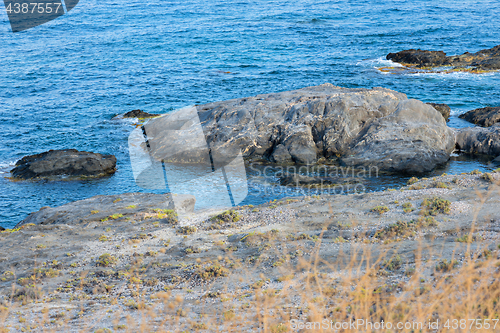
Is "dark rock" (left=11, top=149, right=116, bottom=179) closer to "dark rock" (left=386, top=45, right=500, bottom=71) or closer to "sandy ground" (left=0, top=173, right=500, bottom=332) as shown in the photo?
"sandy ground" (left=0, top=173, right=500, bottom=332)

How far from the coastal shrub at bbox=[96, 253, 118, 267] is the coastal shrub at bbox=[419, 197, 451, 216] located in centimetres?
1085

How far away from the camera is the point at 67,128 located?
34281 millimetres

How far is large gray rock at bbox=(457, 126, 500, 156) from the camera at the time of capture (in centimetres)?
2570

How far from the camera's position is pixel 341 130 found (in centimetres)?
2616

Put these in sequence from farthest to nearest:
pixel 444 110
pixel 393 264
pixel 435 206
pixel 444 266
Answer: pixel 444 110
pixel 435 206
pixel 393 264
pixel 444 266

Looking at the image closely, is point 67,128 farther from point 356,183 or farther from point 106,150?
point 356,183


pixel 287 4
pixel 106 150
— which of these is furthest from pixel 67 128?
pixel 287 4

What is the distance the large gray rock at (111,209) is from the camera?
17812mm

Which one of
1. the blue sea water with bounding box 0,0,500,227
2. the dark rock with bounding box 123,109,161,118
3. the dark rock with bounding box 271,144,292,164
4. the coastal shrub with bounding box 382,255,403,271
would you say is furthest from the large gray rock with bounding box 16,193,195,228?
the dark rock with bounding box 123,109,161,118

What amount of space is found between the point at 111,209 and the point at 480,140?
2310 centimetres

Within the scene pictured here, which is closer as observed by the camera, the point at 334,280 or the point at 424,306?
the point at 424,306

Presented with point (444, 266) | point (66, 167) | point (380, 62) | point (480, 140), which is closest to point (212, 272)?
point (444, 266)

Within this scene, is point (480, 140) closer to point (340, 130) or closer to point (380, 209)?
point (340, 130)

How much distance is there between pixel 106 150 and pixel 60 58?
30436 mm
